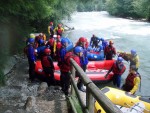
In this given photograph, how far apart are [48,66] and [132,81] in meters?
2.74

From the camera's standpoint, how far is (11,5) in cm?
720

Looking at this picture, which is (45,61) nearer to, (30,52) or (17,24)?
(30,52)

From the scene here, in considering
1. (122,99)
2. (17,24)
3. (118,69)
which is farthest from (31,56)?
(17,24)

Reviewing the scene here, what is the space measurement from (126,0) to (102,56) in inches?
1700

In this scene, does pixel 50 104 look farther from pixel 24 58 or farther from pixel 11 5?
pixel 24 58

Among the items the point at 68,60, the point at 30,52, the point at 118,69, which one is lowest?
the point at 118,69

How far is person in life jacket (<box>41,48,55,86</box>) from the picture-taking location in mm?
8945

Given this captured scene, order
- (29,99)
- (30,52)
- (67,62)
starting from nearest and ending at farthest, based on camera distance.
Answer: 1. (29,99)
2. (67,62)
3. (30,52)

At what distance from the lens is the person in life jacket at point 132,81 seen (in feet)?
25.7

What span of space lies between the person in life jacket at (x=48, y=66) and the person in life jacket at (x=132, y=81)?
8.02 ft

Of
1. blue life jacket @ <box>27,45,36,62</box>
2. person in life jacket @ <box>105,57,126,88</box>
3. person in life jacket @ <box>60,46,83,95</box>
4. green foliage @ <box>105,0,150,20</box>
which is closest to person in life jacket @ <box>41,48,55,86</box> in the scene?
blue life jacket @ <box>27,45,36,62</box>

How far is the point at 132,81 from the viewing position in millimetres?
8219

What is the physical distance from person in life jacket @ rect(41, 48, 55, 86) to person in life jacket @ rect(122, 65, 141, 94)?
8.02ft

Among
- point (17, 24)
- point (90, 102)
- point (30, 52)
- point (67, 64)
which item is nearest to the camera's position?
point (90, 102)
